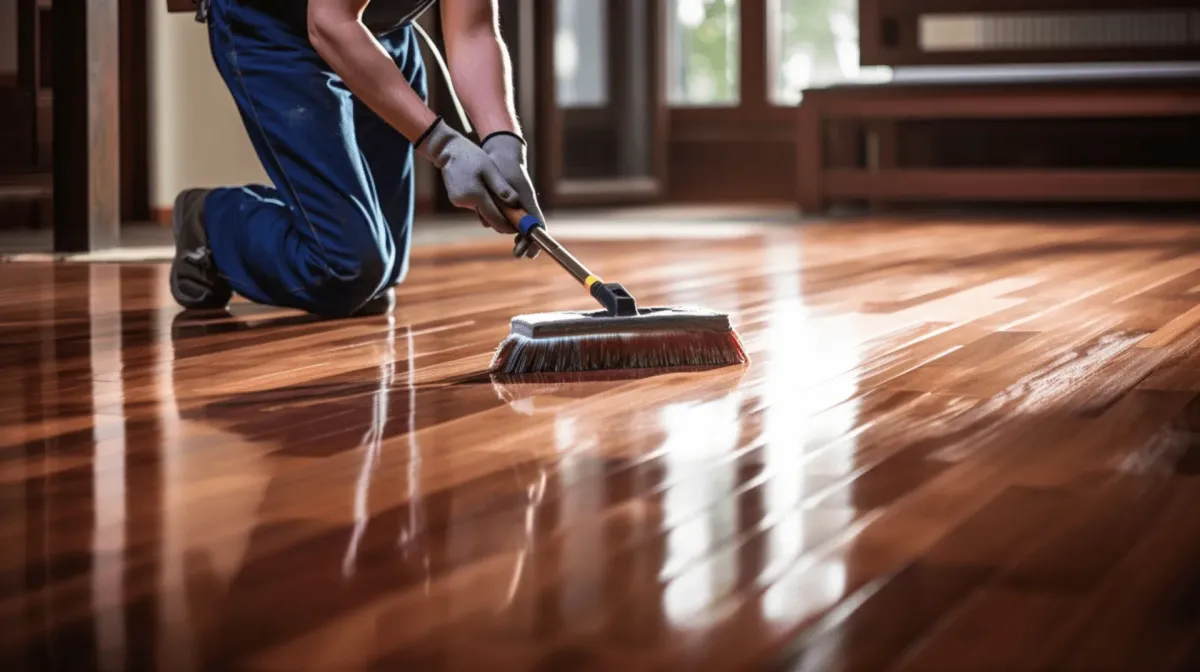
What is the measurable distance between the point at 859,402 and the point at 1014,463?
11.9 inches

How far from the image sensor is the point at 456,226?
180 inches

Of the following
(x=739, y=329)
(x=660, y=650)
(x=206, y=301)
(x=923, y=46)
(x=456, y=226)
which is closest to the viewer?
(x=660, y=650)

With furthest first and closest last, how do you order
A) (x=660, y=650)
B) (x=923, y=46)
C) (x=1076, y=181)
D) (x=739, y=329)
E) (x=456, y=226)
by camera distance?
(x=923, y=46) → (x=1076, y=181) → (x=456, y=226) → (x=739, y=329) → (x=660, y=650)

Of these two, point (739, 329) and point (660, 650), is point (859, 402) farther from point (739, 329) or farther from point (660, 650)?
point (660, 650)

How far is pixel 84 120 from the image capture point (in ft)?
10.9

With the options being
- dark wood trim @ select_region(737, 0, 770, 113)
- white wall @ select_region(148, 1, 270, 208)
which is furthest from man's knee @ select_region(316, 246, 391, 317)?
dark wood trim @ select_region(737, 0, 770, 113)

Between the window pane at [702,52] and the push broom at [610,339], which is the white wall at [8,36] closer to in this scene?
the push broom at [610,339]

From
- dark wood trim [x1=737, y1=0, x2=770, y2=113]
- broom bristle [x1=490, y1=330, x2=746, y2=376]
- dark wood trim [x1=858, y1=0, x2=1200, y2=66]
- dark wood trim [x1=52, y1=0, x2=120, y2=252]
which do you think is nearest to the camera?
broom bristle [x1=490, y1=330, x2=746, y2=376]

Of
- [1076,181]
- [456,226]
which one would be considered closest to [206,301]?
[456,226]

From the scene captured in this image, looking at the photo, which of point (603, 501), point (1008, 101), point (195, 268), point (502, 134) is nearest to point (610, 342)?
point (502, 134)

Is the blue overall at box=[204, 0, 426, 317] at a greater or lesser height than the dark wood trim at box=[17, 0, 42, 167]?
lesser

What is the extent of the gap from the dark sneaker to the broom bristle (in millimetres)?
774

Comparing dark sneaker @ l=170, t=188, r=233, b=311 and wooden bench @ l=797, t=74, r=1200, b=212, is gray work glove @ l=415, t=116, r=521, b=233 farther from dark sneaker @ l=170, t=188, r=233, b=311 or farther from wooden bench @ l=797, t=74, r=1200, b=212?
wooden bench @ l=797, t=74, r=1200, b=212

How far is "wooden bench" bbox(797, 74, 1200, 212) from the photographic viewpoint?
191 inches
